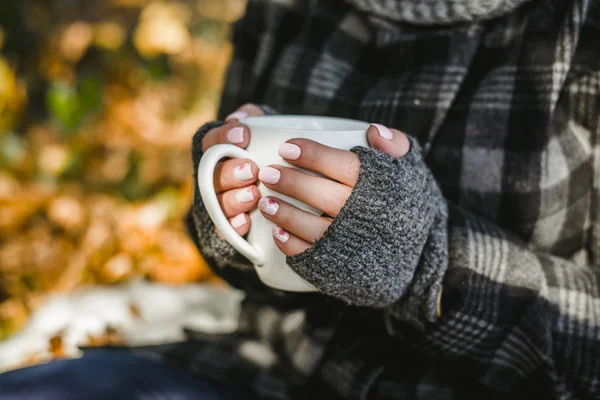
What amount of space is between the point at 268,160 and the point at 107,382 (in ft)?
1.50

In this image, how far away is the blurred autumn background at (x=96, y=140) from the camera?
1.52 meters

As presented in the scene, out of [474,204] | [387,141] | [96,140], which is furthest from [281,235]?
[96,140]

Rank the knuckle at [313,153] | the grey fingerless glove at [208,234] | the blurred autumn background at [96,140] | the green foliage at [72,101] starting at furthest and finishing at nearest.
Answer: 1. the green foliage at [72,101]
2. the blurred autumn background at [96,140]
3. the grey fingerless glove at [208,234]
4. the knuckle at [313,153]

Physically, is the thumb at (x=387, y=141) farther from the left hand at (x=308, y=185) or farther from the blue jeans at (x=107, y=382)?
the blue jeans at (x=107, y=382)

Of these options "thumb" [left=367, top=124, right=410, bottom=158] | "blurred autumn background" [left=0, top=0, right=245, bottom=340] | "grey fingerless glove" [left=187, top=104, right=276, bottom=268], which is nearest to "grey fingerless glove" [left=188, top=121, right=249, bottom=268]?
"grey fingerless glove" [left=187, top=104, right=276, bottom=268]

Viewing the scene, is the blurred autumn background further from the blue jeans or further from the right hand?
the right hand

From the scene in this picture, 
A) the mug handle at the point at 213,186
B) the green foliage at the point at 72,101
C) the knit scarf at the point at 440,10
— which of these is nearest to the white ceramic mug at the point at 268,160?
the mug handle at the point at 213,186

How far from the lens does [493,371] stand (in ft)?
2.45

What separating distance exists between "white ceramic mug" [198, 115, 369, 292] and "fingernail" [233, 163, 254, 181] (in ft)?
0.04

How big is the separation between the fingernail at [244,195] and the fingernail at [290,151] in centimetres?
6

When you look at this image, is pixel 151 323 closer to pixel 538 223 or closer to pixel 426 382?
pixel 426 382

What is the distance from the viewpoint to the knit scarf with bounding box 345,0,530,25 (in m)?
0.73

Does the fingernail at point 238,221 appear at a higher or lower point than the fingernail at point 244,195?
lower

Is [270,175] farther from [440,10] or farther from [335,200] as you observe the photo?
[440,10]
